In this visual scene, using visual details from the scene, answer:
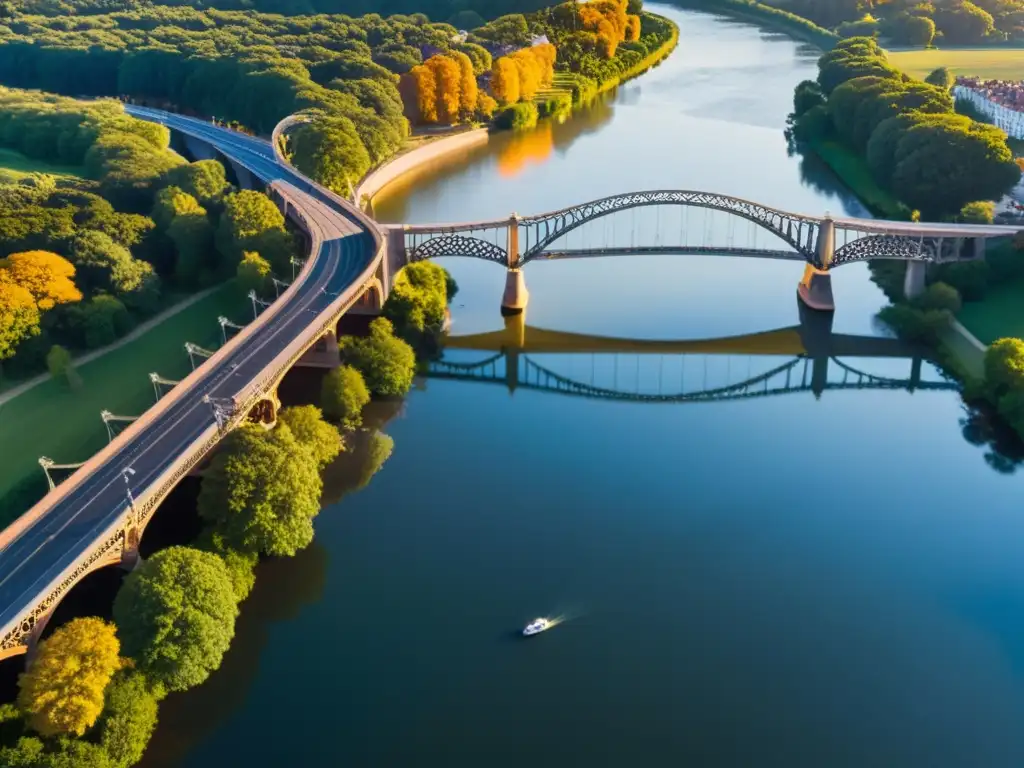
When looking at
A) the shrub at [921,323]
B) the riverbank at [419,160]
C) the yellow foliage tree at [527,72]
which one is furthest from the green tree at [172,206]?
the yellow foliage tree at [527,72]

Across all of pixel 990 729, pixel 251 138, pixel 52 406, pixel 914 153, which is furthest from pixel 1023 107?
pixel 52 406

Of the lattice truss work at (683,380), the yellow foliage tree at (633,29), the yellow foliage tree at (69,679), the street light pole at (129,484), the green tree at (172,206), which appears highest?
the yellow foliage tree at (633,29)

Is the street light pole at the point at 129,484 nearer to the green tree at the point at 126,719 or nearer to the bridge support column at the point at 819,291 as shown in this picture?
the green tree at the point at 126,719

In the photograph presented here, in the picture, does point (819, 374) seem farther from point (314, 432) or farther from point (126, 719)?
point (126, 719)

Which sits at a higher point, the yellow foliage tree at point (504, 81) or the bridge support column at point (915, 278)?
the yellow foliage tree at point (504, 81)

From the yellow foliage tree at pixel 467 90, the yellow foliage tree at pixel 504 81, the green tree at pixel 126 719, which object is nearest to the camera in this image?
the green tree at pixel 126 719

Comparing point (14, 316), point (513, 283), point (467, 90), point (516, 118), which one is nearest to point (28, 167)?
point (467, 90)

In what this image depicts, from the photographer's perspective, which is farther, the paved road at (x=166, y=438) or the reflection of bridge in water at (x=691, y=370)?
the reflection of bridge in water at (x=691, y=370)

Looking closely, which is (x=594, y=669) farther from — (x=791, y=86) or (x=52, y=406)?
(x=791, y=86)
